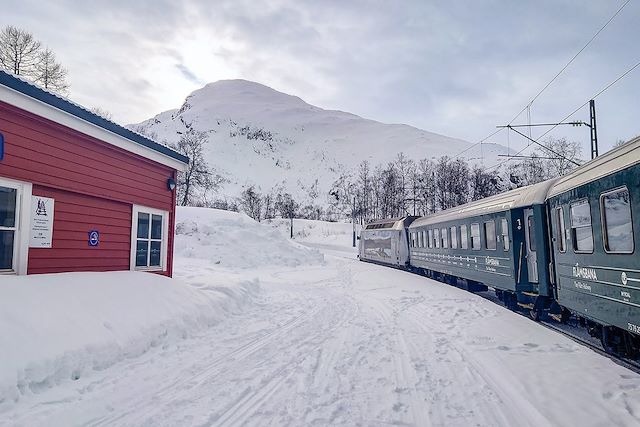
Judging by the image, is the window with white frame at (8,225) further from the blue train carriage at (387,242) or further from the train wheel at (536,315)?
the blue train carriage at (387,242)

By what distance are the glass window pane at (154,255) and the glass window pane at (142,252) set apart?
0.64ft

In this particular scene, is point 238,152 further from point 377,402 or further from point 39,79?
point 377,402

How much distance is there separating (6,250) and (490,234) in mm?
11933

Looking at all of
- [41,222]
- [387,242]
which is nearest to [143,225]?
[41,222]

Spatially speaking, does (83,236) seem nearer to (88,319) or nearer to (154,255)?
(154,255)

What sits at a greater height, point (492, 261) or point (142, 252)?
point (142, 252)

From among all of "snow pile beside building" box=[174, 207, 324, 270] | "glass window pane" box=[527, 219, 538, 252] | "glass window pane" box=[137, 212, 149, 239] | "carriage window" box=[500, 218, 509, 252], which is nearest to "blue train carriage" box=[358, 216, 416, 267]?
"snow pile beside building" box=[174, 207, 324, 270]

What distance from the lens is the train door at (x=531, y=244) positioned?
10250 mm

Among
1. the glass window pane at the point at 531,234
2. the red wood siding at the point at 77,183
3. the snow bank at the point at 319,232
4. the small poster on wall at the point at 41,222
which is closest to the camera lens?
the red wood siding at the point at 77,183

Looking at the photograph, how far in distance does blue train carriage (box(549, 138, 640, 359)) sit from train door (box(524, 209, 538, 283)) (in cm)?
181

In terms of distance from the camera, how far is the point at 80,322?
19.4 feet

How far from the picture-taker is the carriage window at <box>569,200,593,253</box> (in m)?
6.95

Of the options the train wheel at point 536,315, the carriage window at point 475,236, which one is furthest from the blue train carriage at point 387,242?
the train wheel at point 536,315

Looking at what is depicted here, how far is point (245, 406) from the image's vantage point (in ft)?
14.6
